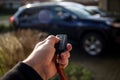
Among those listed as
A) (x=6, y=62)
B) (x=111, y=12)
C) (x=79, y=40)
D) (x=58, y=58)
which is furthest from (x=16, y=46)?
(x=111, y=12)

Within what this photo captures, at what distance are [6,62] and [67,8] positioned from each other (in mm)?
5413

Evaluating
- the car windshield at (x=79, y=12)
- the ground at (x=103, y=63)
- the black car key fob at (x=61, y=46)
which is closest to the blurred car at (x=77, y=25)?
the car windshield at (x=79, y=12)

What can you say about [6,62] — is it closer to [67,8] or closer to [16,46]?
[16,46]

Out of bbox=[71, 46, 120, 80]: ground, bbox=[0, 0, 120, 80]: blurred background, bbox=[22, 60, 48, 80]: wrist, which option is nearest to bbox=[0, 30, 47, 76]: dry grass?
bbox=[0, 0, 120, 80]: blurred background

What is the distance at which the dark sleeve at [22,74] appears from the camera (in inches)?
52.0

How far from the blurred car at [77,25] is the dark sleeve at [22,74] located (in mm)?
8365

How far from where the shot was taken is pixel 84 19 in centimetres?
1009

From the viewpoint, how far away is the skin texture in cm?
146

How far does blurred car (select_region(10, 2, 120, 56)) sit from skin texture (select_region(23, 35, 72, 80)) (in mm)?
8124

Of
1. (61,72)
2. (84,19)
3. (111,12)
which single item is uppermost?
(61,72)

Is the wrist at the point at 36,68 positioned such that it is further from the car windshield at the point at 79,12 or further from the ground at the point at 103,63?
the car windshield at the point at 79,12

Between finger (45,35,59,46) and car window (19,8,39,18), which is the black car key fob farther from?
car window (19,8,39,18)

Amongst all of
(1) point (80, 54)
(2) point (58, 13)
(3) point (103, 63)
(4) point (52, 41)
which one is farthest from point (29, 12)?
(4) point (52, 41)

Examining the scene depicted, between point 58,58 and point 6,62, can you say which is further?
point 6,62
